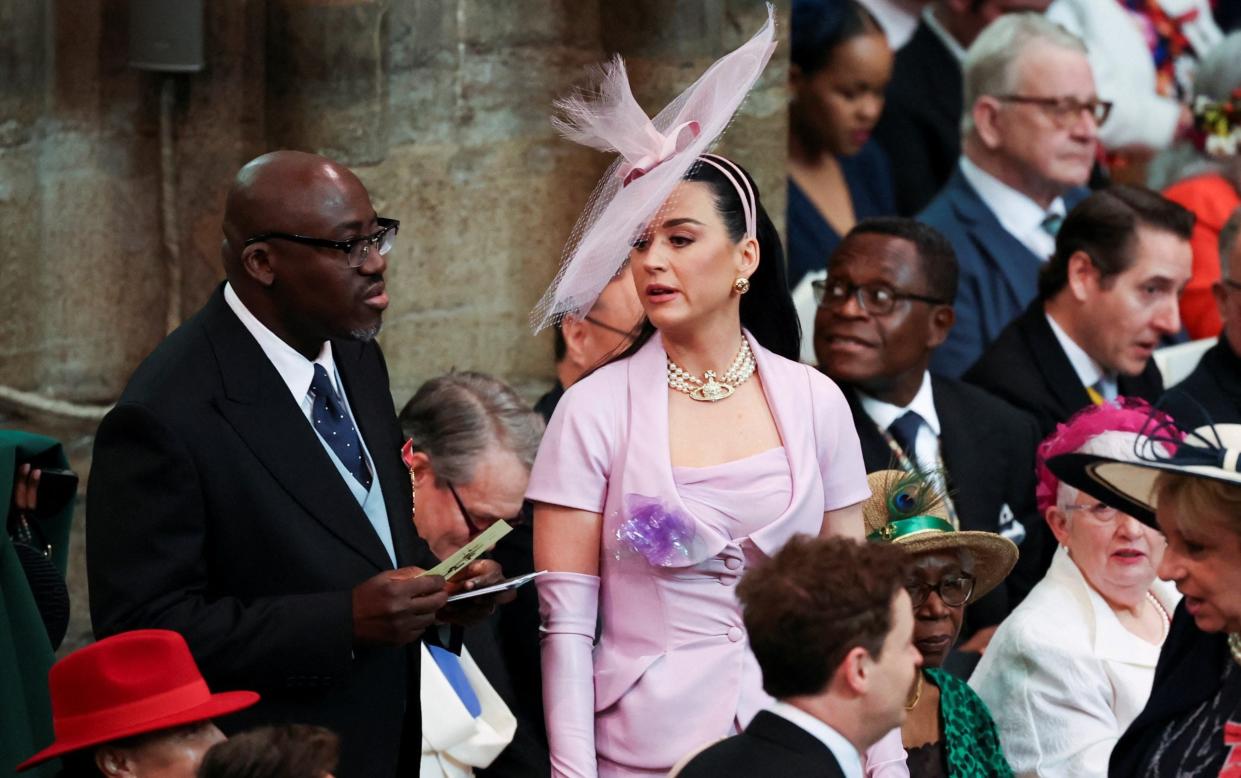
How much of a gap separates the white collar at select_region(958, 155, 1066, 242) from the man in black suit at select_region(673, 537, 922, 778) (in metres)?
3.95

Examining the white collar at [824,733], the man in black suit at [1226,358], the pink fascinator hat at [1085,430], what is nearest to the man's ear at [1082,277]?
the man in black suit at [1226,358]

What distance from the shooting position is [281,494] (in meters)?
3.80

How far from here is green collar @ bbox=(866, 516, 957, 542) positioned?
14.8ft

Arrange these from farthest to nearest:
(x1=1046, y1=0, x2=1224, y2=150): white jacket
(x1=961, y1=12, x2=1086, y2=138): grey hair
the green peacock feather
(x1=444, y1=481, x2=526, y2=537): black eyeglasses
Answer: (x1=1046, y1=0, x2=1224, y2=150): white jacket < (x1=961, y1=12, x2=1086, y2=138): grey hair < (x1=444, y1=481, x2=526, y2=537): black eyeglasses < the green peacock feather

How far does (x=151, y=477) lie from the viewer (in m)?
3.69

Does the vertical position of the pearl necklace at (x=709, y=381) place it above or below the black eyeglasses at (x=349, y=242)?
below

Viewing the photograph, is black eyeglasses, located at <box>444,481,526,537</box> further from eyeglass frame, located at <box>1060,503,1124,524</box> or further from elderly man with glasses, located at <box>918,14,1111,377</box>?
elderly man with glasses, located at <box>918,14,1111,377</box>

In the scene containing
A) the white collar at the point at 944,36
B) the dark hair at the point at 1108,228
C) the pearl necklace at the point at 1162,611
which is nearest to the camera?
the pearl necklace at the point at 1162,611

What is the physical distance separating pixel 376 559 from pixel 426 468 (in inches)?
40.2

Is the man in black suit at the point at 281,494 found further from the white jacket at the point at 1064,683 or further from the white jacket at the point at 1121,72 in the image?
the white jacket at the point at 1121,72

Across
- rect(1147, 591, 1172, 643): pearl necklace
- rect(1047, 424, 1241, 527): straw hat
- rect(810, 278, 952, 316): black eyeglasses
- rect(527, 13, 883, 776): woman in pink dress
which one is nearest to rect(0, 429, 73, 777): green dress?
rect(527, 13, 883, 776): woman in pink dress

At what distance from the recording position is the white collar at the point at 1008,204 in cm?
704

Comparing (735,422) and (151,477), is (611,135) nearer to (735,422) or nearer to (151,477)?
(735,422)

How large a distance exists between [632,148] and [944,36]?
4.29 m
